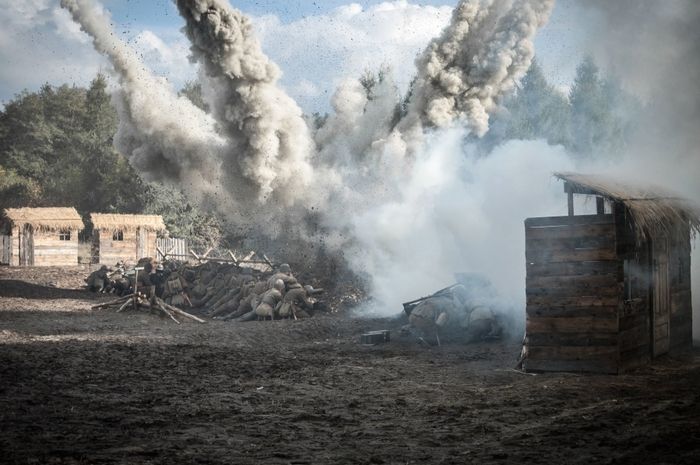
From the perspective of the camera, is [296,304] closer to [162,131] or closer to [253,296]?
[253,296]

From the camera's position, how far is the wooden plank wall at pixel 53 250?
4441 cm

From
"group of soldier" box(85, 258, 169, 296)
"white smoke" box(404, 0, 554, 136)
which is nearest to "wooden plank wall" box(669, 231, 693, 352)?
"white smoke" box(404, 0, 554, 136)

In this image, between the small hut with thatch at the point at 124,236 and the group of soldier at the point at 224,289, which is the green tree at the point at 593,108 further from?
the group of soldier at the point at 224,289

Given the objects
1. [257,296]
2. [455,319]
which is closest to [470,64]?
[257,296]

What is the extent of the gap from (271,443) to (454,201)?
16249 millimetres

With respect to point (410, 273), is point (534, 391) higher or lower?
lower

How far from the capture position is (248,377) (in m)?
13.0

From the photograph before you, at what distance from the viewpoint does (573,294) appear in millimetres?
12703

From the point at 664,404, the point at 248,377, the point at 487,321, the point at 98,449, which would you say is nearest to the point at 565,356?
the point at 664,404

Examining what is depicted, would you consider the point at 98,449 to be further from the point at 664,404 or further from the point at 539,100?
the point at 539,100

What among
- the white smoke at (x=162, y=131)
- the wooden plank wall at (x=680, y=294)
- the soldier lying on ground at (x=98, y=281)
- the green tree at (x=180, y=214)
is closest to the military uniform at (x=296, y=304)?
the white smoke at (x=162, y=131)

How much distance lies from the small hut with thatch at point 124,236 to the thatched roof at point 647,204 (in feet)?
113

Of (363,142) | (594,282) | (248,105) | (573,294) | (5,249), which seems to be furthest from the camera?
(5,249)

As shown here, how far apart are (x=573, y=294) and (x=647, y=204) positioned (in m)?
2.24
